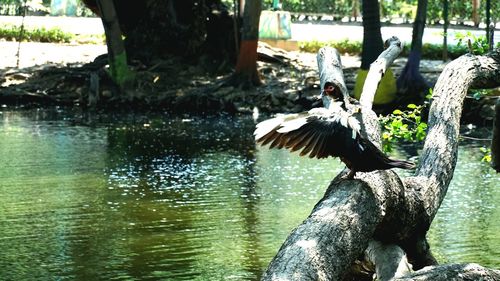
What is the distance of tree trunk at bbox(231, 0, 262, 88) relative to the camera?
69.2 feet

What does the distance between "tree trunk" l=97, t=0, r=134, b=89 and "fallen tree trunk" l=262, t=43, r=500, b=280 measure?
50.1 feet

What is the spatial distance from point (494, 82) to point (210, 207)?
527 cm

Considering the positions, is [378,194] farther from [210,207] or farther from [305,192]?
[305,192]

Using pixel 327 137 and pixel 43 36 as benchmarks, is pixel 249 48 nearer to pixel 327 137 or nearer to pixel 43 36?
pixel 43 36

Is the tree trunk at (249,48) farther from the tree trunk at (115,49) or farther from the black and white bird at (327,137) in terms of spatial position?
the black and white bird at (327,137)

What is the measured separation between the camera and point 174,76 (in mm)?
22188

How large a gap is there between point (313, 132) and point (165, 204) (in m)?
6.54

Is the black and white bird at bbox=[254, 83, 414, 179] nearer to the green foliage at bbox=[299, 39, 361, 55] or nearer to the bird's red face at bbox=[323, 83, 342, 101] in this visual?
the bird's red face at bbox=[323, 83, 342, 101]

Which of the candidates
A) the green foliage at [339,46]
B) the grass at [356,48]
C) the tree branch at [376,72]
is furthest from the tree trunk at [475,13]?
the tree branch at [376,72]

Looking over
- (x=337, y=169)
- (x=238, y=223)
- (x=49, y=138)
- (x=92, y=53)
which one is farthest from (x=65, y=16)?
(x=238, y=223)

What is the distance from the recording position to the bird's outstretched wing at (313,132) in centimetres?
503

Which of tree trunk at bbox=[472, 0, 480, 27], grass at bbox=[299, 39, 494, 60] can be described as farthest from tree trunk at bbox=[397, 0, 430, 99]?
tree trunk at bbox=[472, 0, 480, 27]

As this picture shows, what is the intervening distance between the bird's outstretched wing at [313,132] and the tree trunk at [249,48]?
15945 millimetres

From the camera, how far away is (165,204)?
37.6 feet
